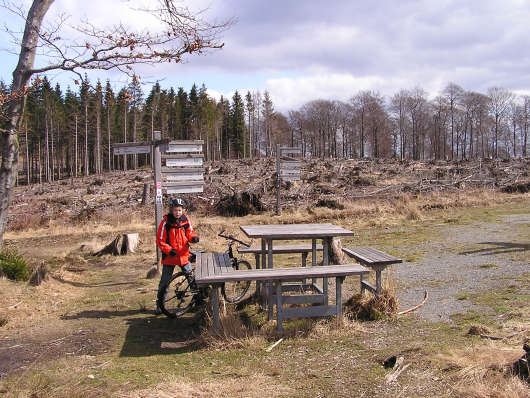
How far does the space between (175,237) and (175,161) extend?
358cm

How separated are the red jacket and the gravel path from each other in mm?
3035

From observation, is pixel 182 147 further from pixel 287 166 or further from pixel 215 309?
pixel 287 166

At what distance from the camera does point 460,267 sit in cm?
811

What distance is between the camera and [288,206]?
1966 centimetres

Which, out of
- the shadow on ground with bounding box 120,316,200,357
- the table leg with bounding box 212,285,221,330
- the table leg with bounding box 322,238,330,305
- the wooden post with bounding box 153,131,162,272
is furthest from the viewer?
the wooden post with bounding box 153,131,162,272

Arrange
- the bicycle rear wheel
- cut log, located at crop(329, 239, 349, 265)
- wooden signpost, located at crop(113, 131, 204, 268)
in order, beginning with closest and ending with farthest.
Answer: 1. the bicycle rear wheel
2. cut log, located at crop(329, 239, 349, 265)
3. wooden signpost, located at crop(113, 131, 204, 268)

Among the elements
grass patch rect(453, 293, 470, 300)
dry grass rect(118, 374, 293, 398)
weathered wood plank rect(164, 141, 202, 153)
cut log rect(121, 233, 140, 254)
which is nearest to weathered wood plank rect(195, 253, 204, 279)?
dry grass rect(118, 374, 293, 398)

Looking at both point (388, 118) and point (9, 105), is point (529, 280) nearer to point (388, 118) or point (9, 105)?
point (9, 105)

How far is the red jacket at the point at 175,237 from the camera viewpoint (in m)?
6.23

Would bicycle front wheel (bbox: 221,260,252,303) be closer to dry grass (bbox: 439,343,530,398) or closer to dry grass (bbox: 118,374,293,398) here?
dry grass (bbox: 118,374,293,398)

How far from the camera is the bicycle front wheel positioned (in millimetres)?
6836

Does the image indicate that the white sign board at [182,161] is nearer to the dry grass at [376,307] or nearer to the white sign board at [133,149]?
the white sign board at [133,149]

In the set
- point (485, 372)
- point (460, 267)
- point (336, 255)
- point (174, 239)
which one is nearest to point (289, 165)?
point (336, 255)

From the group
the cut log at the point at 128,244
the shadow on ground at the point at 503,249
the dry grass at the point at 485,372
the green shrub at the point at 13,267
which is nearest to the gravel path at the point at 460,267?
the shadow on ground at the point at 503,249
